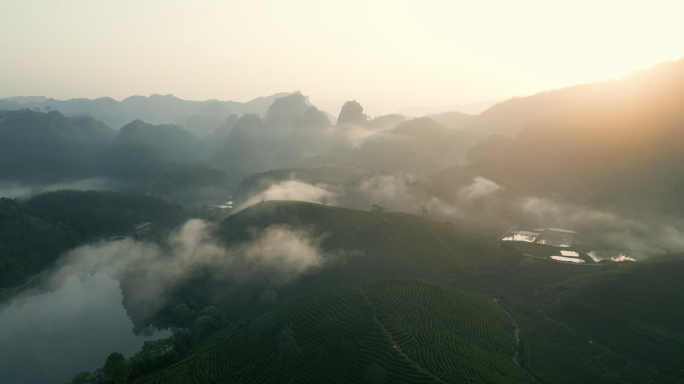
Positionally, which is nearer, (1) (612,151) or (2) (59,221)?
(2) (59,221)

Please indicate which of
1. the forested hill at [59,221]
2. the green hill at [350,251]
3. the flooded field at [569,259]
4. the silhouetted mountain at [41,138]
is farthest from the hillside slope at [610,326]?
the silhouetted mountain at [41,138]

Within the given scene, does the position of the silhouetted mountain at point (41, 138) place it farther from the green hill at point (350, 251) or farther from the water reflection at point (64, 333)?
the green hill at point (350, 251)

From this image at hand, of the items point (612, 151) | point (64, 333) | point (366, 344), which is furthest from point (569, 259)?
point (64, 333)

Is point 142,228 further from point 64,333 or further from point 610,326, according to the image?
point 610,326

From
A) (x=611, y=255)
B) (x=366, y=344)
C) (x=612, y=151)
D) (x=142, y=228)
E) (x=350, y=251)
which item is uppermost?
(x=612, y=151)

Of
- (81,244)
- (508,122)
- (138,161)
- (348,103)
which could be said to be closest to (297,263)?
(81,244)

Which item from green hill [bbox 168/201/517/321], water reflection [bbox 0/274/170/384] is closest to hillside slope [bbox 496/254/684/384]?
green hill [bbox 168/201/517/321]
